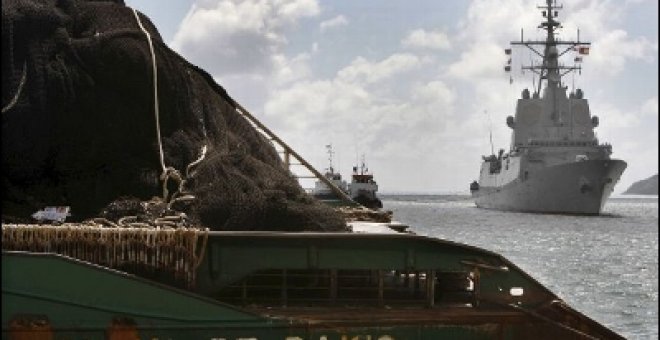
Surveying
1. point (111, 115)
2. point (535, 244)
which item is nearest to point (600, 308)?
point (111, 115)

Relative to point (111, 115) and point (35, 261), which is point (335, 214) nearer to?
point (111, 115)

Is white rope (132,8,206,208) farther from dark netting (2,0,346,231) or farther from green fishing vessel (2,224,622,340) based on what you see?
green fishing vessel (2,224,622,340)

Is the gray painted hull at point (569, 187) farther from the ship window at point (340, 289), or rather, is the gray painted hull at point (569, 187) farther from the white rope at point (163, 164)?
the white rope at point (163, 164)

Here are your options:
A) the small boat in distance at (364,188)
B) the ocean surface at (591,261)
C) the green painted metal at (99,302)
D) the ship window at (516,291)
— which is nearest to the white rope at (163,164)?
the green painted metal at (99,302)

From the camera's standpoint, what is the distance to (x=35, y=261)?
25.6 ft

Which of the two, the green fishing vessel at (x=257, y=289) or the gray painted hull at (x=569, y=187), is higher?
the gray painted hull at (x=569, y=187)

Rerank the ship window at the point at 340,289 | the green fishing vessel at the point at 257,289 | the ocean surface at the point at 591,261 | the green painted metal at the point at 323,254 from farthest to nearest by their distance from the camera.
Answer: the ocean surface at the point at 591,261, the ship window at the point at 340,289, the green painted metal at the point at 323,254, the green fishing vessel at the point at 257,289

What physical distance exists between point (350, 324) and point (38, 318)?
10.7 feet

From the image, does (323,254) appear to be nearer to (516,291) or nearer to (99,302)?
(516,291)

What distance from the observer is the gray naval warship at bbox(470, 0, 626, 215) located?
303ft

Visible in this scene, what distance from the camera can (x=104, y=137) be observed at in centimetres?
978

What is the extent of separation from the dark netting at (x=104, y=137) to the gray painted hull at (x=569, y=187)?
280 feet

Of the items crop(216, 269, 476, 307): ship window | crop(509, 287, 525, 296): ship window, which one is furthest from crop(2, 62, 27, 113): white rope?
crop(509, 287, 525, 296): ship window

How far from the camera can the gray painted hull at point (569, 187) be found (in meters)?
91.1
